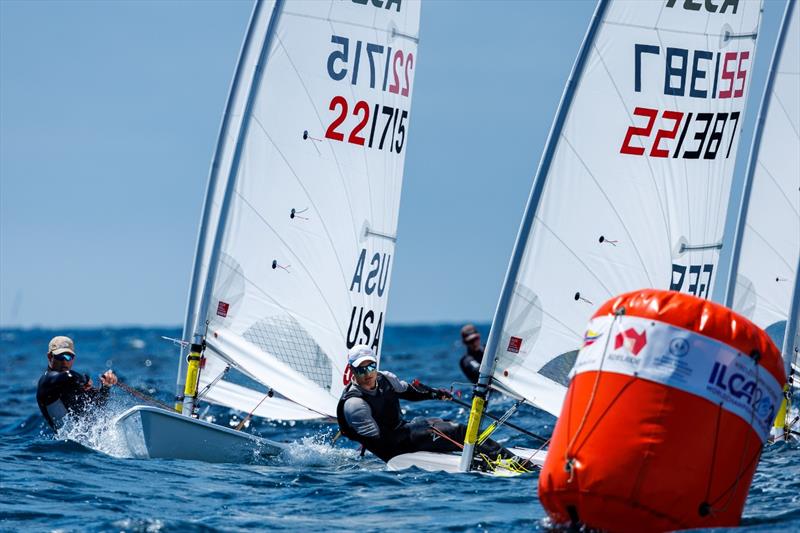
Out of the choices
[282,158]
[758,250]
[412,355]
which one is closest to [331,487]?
[282,158]

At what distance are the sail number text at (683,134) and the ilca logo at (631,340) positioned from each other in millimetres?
3494

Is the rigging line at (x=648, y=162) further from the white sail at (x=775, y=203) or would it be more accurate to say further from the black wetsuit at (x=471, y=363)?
the black wetsuit at (x=471, y=363)

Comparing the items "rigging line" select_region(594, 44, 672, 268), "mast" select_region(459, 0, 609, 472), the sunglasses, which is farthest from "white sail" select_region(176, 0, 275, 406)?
"rigging line" select_region(594, 44, 672, 268)

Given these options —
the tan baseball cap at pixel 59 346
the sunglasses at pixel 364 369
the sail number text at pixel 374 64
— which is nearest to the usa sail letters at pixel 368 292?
the sail number text at pixel 374 64

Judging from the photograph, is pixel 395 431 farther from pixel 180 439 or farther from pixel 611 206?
pixel 611 206

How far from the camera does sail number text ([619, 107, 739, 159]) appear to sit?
9680mm

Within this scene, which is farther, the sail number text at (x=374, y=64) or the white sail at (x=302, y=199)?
the sail number text at (x=374, y=64)

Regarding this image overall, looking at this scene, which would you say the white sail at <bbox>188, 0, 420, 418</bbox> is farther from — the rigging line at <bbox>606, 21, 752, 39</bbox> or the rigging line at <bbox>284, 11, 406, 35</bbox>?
the rigging line at <bbox>606, 21, 752, 39</bbox>

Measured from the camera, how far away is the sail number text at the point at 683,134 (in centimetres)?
968

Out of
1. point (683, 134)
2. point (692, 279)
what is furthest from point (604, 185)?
point (692, 279)

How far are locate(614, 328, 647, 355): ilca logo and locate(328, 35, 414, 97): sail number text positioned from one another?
18.0ft

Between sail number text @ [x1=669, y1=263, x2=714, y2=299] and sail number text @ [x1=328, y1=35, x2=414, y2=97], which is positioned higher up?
sail number text @ [x1=328, y1=35, x2=414, y2=97]

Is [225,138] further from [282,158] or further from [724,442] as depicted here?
[724,442]

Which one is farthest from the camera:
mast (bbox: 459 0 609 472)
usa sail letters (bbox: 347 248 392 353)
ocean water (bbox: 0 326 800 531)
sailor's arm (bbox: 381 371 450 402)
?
usa sail letters (bbox: 347 248 392 353)
